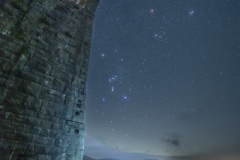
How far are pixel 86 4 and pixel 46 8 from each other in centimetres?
137

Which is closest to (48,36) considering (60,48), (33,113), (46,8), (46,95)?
(60,48)

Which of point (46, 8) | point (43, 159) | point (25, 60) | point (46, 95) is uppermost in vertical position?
point (46, 8)

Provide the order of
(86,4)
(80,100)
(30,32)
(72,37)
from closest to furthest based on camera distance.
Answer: (30,32) < (80,100) < (72,37) < (86,4)

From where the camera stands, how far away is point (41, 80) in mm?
4344

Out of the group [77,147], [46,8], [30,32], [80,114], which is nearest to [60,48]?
[30,32]

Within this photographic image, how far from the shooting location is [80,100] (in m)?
4.91

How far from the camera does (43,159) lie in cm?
390

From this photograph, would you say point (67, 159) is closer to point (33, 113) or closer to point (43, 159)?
point (43, 159)

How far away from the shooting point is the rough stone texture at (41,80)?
12.4 ft

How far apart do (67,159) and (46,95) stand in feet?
4.88

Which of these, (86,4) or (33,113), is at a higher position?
(86,4)

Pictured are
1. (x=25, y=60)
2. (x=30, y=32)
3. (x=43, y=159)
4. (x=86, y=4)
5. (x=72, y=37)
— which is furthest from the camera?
(x=86, y=4)

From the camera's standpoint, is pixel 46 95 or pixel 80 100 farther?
pixel 80 100

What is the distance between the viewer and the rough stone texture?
379 centimetres
